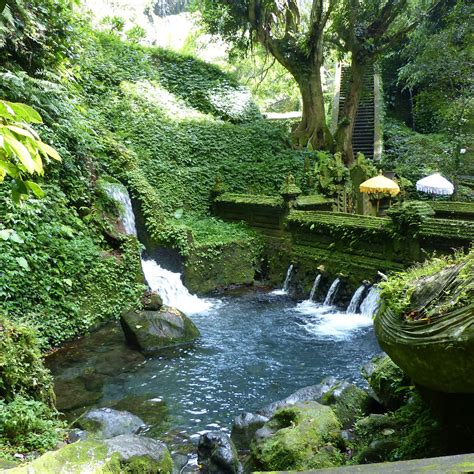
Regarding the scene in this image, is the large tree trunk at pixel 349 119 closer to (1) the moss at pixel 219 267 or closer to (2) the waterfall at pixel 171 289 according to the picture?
(1) the moss at pixel 219 267

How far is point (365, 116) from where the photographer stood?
24953 mm

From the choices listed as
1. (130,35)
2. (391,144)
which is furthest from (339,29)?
(130,35)

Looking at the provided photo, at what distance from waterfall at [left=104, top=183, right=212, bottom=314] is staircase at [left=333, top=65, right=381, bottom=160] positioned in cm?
1274

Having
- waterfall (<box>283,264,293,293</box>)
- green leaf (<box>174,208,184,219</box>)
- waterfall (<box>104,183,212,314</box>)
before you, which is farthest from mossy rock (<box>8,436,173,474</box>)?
green leaf (<box>174,208,184,219</box>)

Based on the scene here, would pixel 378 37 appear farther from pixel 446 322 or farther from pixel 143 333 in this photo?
pixel 446 322

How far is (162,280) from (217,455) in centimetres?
737

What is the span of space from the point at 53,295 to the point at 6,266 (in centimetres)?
121

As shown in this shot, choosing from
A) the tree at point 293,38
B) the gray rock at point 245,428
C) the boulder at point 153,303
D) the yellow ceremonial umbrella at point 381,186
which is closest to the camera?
the gray rock at point 245,428

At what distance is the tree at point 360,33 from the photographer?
59.5 ft

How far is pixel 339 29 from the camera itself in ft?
61.5

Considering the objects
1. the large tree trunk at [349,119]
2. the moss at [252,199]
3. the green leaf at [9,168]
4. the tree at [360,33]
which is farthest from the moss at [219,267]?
the green leaf at [9,168]

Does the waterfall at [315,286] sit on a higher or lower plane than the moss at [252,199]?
lower

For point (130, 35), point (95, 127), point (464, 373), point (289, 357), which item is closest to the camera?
point (464, 373)

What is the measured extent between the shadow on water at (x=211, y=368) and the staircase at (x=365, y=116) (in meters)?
13.5
